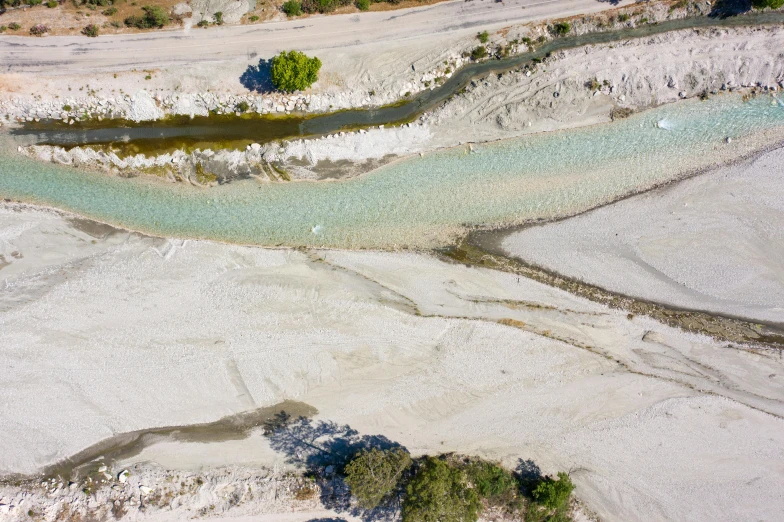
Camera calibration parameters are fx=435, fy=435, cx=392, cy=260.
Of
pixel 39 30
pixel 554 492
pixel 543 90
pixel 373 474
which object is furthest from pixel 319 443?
pixel 39 30

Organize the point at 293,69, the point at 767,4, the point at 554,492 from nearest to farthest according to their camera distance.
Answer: the point at 554,492
the point at 293,69
the point at 767,4

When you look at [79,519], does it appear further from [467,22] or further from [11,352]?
[467,22]

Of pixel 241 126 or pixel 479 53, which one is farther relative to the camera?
pixel 241 126

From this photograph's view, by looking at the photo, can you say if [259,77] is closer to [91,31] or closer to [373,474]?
[91,31]

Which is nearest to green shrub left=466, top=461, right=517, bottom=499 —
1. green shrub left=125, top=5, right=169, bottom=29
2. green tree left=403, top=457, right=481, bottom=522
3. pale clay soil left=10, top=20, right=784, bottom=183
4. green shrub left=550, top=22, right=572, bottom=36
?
green tree left=403, top=457, right=481, bottom=522

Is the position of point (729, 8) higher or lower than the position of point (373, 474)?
higher

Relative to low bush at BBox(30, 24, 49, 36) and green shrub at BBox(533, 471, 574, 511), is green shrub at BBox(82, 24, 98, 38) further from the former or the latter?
green shrub at BBox(533, 471, 574, 511)
